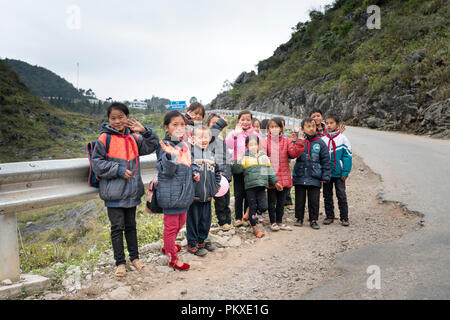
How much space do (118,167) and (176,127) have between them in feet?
2.80

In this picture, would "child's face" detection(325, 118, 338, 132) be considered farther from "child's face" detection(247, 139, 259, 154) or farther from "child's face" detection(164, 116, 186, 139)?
"child's face" detection(164, 116, 186, 139)

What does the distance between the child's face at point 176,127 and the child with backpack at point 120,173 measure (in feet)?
0.95

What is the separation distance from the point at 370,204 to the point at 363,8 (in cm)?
3352

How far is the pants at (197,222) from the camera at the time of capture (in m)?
3.99

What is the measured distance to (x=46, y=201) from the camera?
303cm

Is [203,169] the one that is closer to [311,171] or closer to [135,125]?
[135,125]

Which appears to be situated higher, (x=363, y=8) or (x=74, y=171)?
(x=363, y=8)

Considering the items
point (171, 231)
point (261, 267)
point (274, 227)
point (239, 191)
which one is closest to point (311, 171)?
point (274, 227)

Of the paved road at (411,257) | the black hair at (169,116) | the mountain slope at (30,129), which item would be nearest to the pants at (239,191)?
the black hair at (169,116)

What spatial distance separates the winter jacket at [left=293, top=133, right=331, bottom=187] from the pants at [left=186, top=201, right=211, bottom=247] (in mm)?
1779

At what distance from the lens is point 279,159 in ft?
16.8

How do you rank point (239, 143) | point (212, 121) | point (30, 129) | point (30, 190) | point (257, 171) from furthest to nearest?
point (30, 129)
point (239, 143)
point (212, 121)
point (257, 171)
point (30, 190)
